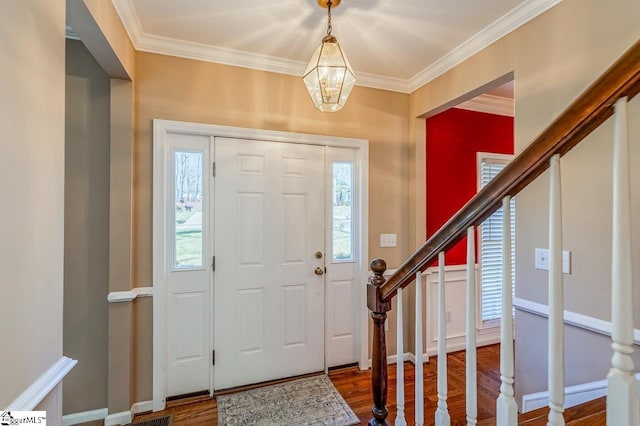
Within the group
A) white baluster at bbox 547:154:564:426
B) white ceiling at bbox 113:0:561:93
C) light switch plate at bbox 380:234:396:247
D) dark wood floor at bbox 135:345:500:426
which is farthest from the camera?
light switch plate at bbox 380:234:396:247

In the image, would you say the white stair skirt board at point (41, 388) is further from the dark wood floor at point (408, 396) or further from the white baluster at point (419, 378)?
the dark wood floor at point (408, 396)

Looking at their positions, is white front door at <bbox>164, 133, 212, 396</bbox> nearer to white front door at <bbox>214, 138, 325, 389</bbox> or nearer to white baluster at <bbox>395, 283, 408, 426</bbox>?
white front door at <bbox>214, 138, 325, 389</bbox>

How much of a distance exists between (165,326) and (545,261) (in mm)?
2523

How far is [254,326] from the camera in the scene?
247cm

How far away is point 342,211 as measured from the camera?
2748 millimetres

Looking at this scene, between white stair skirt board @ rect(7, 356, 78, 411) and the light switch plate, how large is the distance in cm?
230

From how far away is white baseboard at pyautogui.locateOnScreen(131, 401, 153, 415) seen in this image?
211 cm

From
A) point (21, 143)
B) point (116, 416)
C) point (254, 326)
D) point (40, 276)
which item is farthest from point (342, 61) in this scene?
point (116, 416)

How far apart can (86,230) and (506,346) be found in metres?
2.45

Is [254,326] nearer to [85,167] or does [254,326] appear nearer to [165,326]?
[165,326]

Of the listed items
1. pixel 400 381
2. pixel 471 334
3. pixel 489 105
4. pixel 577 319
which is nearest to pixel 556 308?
pixel 471 334

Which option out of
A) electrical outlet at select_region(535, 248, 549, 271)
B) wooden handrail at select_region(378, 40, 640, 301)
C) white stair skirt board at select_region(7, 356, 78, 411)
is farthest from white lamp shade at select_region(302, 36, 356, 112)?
white stair skirt board at select_region(7, 356, 78, 411)

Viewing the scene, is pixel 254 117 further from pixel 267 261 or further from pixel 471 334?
pixel 471 334

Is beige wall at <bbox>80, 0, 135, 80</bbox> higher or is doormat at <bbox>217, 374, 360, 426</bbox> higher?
beige wall at <bbox>80, 0, 135, 80</bbox>
